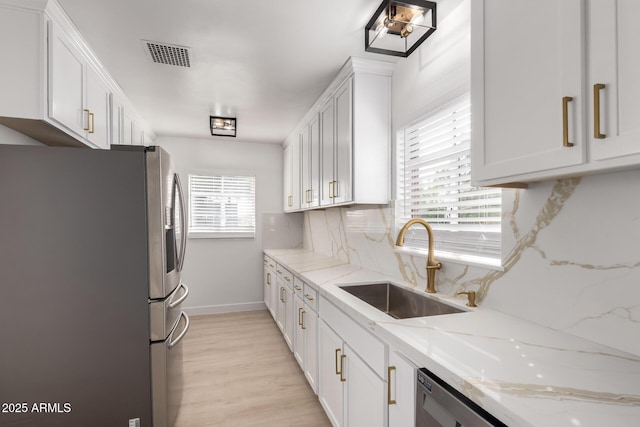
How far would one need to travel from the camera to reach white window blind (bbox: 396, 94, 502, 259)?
65.1 inches

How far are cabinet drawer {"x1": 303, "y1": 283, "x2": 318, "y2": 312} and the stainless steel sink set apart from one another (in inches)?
10.3

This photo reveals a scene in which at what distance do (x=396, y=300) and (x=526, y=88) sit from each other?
1465 millimetres

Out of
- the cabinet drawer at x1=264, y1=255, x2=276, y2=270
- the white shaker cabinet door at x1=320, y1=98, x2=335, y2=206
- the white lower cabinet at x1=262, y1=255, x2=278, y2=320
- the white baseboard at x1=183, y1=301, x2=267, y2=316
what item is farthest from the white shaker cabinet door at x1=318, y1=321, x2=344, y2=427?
the white baseboard at x1=183, y1=301, x2=267, y2=316

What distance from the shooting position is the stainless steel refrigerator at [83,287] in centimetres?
176

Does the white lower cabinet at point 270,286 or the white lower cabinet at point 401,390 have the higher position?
the white lower cabinet at point 401,390

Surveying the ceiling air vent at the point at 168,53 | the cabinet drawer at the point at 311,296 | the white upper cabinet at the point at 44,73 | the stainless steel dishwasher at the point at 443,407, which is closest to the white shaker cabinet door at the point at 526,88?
the stainless steel dishwasher at the point at 443,407

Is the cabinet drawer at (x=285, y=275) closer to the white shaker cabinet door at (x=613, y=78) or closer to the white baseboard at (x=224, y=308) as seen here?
the white baseboard at (x=224, y=308)

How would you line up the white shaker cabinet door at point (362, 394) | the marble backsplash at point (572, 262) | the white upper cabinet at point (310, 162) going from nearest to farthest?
the marble backsplash at point (572, 262)
the white shaker cabinet door at point (362, 394)
the white upper cabinet at point (310, 162)

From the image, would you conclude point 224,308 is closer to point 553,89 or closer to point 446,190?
point 446,190

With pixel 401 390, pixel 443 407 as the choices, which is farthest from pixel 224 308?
pixel 443 407

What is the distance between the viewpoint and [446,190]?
1.91m

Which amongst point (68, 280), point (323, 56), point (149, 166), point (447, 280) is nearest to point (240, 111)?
point (323, 56)

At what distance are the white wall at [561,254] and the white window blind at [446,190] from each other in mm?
97

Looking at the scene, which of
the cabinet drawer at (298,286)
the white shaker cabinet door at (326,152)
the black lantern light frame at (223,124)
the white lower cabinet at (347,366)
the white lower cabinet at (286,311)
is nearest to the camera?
the white lower cabinet at (347,366)
